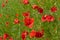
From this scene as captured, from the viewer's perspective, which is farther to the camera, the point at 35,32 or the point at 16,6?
the point at 16,6

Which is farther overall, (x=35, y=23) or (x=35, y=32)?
(x=35, y=23)

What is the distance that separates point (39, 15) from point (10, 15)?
65 centimetres

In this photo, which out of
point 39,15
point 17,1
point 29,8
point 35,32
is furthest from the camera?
point 17,1

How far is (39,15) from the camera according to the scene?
9.50 feet

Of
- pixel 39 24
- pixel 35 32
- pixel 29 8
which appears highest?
pixel 29 8

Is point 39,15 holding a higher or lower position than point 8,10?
lower

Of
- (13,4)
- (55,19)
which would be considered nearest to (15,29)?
(55,19)

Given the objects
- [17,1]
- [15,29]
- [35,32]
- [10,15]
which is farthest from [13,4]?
[35,32]

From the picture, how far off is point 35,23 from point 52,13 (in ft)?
0.65

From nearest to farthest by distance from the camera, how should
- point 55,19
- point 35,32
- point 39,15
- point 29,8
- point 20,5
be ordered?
point 35,32, point 55,19, point 39,15, point 29,8, point 20,5

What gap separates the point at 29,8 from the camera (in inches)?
130

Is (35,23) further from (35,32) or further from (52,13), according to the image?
(35,32)

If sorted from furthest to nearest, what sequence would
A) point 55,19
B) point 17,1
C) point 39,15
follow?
point 17,1 < point 39,15 < point 55,19

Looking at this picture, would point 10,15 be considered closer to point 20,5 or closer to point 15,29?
point 20,5
